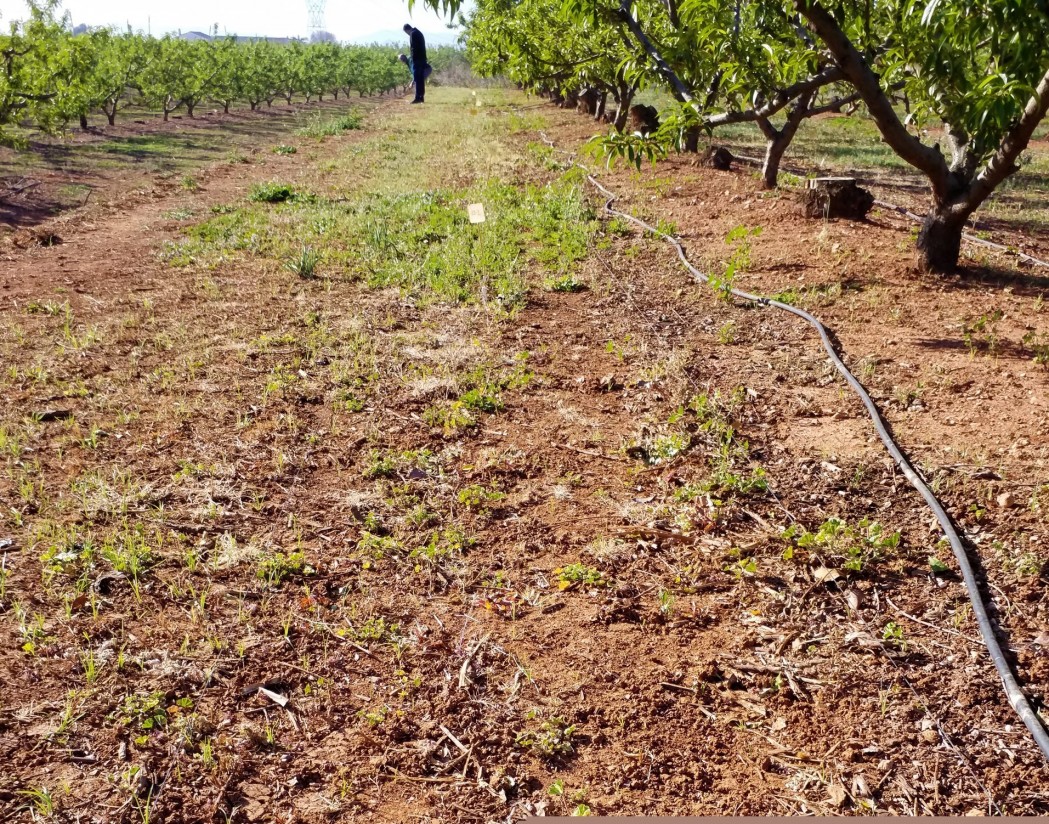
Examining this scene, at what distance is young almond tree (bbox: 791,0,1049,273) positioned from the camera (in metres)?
4.11

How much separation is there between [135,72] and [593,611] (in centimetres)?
2713

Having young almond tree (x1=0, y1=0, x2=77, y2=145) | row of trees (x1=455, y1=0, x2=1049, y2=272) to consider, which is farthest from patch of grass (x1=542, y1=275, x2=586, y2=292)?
young almond tree (x1=0, y1=0, x2=77, y2=145)

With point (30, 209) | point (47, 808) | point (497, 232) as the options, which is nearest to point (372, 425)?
point (47, 808)

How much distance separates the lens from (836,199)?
922 centimetres

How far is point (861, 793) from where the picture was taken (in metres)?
2.45

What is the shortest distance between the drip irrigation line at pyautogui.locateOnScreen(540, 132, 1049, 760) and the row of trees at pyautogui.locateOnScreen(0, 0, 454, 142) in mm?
14551

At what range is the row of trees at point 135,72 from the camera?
566 inches

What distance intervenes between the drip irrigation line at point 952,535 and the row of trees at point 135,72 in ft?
47.7

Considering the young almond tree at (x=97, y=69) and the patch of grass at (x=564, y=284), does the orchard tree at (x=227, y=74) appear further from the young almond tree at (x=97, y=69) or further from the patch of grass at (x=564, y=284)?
the patch of grass at (x=564, y=284)

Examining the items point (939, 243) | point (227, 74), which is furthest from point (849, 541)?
point (227, 74)

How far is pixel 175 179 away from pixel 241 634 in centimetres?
1382

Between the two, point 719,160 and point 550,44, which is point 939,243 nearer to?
point 719,160

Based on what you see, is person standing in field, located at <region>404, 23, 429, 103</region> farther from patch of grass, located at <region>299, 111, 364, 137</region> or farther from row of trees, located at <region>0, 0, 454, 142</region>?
patch of grass, located at <region>299, 111, 364, 137</region>

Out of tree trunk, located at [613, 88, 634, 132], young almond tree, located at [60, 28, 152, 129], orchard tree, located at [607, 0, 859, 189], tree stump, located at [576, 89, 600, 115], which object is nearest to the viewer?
orchard tree, located at [607, 0, 859, 189]
